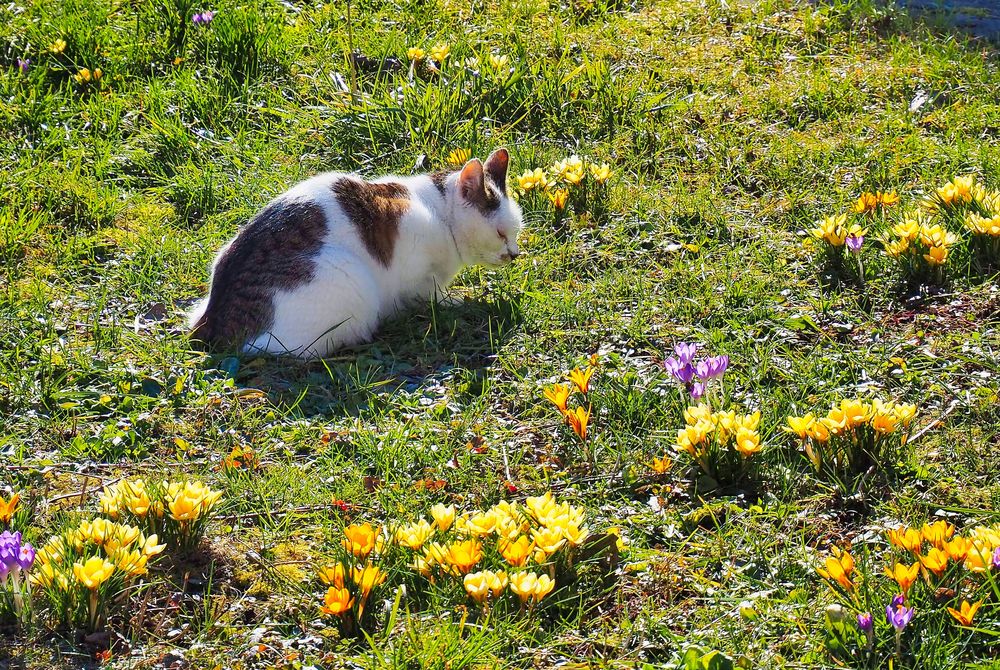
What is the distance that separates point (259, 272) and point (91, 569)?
1632mm

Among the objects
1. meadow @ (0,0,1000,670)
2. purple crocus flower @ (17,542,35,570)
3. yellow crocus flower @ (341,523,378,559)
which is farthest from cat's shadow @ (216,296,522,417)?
purple crocus flower @ (17,542,35,570)

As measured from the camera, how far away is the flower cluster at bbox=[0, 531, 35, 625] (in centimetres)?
241

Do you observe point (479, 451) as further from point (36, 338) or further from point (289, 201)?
point (36, 338)

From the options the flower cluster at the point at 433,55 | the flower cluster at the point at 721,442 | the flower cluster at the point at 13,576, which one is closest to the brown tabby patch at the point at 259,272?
the flower cluster at the point at 13,576

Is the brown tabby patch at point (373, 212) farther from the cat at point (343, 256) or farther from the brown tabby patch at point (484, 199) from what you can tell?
the brown tabby patch at point (484, 199)

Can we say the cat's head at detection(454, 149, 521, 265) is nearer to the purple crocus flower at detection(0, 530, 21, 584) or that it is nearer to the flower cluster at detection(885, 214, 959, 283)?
the flower cluster at detection(885, 214, 959, 283)

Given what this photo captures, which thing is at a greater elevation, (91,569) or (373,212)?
(373,212)

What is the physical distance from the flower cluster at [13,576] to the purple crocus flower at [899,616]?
1.97 meters

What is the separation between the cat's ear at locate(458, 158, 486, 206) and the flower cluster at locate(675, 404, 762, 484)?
1.77 m

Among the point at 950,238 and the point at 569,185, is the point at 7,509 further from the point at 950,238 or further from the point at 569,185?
the point at 950,238

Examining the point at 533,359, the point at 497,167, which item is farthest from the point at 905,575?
the point at 497,167

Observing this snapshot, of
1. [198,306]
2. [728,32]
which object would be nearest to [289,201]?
[198,306]

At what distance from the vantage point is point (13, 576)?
2.43 m

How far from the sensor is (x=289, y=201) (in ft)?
13.3
